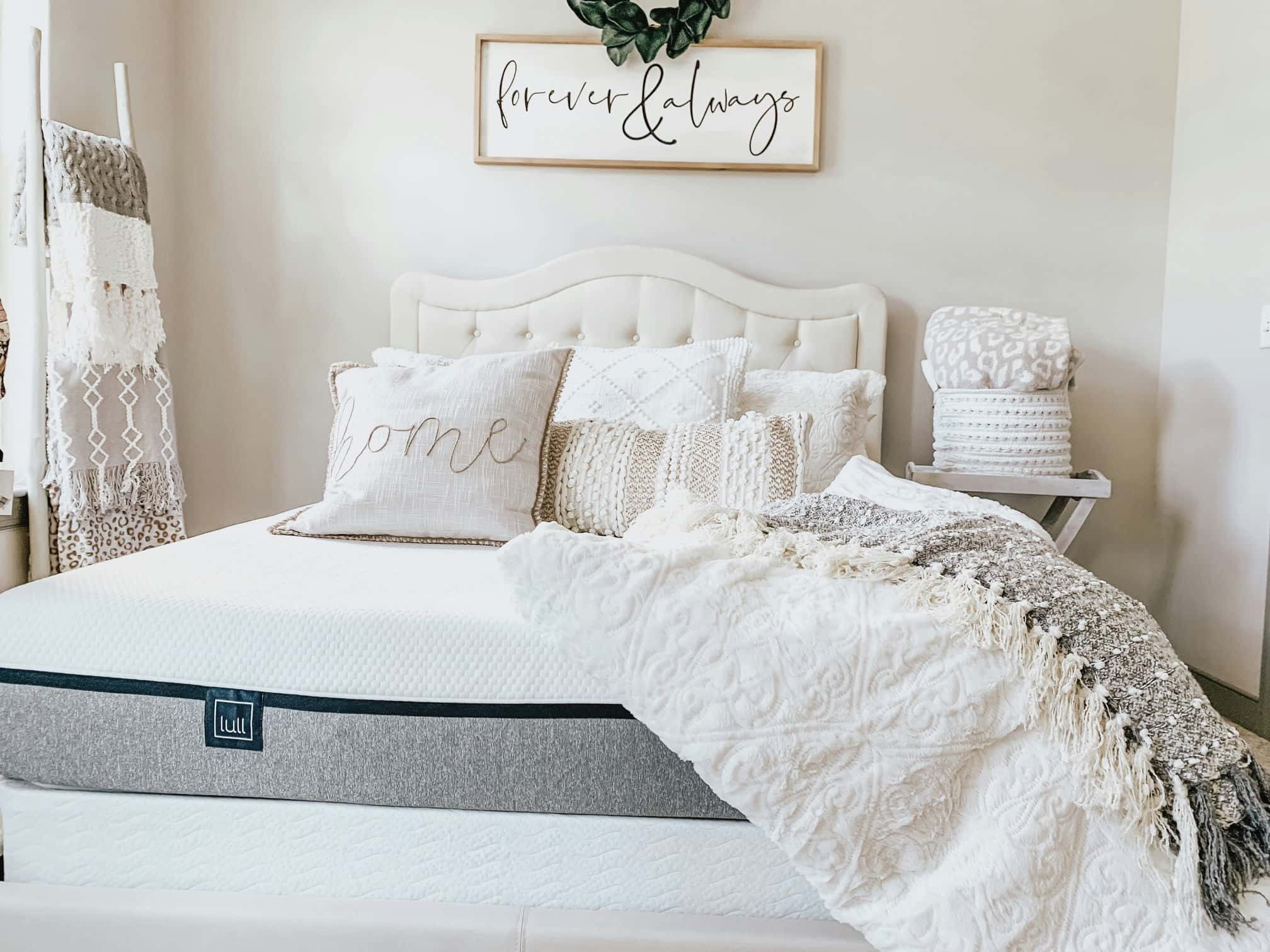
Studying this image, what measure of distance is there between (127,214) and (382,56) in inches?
33.1

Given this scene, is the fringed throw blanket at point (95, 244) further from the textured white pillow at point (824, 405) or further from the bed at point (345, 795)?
the textured white pillow at point (824, 405)

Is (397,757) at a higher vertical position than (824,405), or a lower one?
lower

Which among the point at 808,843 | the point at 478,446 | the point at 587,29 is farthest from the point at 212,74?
the point at 808,843

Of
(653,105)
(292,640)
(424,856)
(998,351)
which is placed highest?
(653,105)

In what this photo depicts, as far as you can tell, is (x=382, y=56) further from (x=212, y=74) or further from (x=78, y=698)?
(x=78, y=698)

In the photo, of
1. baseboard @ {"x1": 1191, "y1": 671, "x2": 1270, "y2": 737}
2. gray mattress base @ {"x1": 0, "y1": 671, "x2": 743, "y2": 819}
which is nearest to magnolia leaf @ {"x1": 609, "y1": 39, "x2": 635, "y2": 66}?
gray mattress base @ {"x1": 0, "y1": 671, "x2": 743, "y2": 819}

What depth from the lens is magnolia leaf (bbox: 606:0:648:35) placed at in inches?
95.2

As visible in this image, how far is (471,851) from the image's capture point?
1073 millimetres

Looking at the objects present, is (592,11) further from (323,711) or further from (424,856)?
(424,856)

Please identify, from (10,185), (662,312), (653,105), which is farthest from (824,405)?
(10,185)

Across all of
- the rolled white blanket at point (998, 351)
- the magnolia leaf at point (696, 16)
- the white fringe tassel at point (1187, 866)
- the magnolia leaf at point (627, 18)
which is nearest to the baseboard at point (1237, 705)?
the rolled white blanket at point (998, 351)

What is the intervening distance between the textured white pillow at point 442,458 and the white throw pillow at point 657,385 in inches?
9.6

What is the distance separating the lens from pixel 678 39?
2.44m

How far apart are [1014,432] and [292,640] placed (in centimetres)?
169
